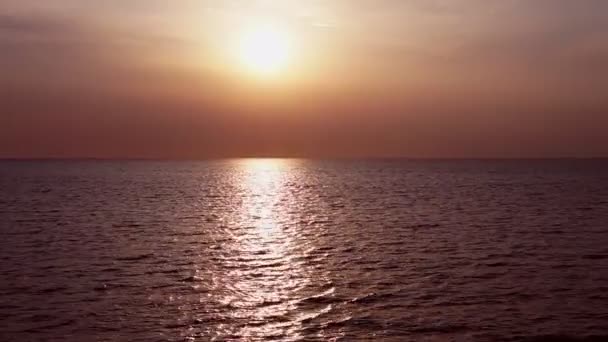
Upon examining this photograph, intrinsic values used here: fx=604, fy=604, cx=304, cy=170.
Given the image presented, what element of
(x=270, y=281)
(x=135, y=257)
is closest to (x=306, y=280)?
(x=270, y=281)

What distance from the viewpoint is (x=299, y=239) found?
50750 mm

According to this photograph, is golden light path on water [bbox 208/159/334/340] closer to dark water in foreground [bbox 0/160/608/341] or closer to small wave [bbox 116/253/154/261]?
dark water in foreground [bbox 0/160/608/341]

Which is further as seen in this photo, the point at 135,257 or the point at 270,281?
the point at 135,257

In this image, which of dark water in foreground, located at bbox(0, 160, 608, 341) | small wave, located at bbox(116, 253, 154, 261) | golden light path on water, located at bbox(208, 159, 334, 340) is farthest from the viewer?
small wave, located at bbox(116, 253, 154, 261)

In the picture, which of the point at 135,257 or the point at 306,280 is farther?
the point at 135,257

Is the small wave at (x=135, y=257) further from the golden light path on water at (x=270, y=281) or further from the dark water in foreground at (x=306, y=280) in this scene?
the golden light path on water at (x=270, y=281)

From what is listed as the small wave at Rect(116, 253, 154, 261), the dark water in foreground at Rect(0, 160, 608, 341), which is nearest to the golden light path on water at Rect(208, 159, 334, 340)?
the dark water in foreground at Rect(0, 160, 608, 341)

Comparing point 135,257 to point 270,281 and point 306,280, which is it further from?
point 306,280

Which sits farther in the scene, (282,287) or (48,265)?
(48,265)

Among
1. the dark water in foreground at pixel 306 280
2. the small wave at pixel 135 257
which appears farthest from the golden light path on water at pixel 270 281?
the small wave at pixel 135 257

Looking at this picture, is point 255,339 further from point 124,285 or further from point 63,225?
point 63,225

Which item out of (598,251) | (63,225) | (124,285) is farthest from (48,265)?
(598,251)

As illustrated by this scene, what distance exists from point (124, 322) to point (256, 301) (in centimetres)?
615

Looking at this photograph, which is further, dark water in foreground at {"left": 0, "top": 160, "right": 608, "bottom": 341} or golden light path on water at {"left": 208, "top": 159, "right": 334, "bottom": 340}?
golden light path on water at {"left": 208, "top": 159, "right": 334, "bottom": 340}
